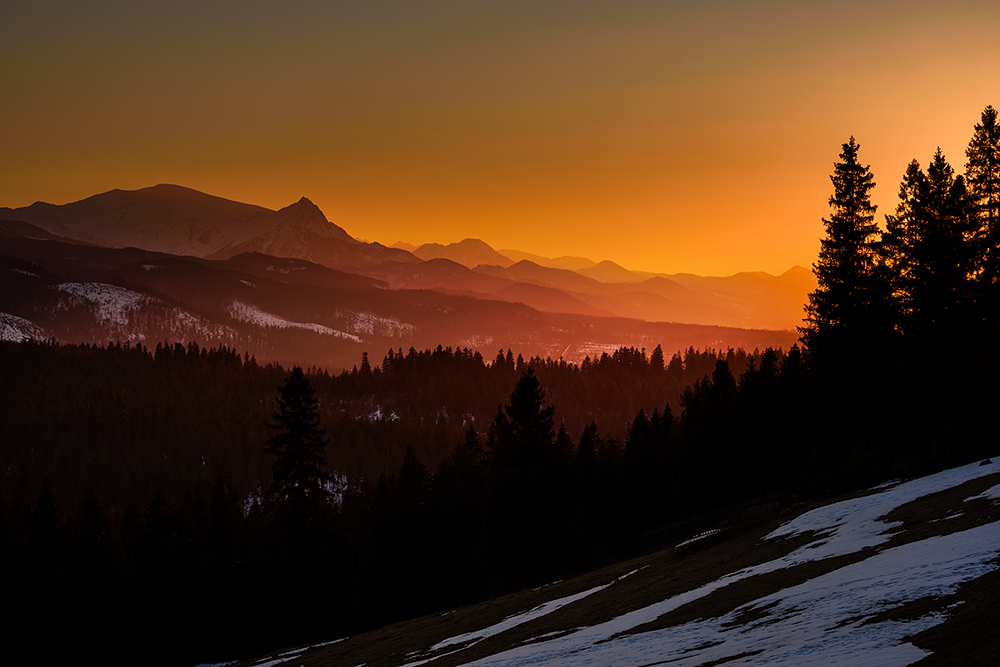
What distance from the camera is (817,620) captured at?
Result: 43.0 feet

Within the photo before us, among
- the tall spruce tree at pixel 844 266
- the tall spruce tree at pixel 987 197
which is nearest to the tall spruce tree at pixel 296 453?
the tall spruce tree at pixel 844 266

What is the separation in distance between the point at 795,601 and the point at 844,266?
4065 cm

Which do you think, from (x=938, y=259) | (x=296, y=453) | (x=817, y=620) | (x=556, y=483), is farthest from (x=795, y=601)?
(x=296, y=453)

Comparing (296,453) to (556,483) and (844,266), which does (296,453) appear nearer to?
(556,483)

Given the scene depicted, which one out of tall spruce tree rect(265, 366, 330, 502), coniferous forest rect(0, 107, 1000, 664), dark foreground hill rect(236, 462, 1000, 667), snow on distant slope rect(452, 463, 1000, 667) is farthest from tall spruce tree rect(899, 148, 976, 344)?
tall spruce tree rect(265, 366, 330, 502)

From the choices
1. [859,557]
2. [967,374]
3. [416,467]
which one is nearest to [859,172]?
[967,374]

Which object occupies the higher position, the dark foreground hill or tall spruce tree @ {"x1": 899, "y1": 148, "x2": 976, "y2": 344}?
tall spruce tree @ {"x1": 899, "y1": 148, "x2": 976, "y2": 344}

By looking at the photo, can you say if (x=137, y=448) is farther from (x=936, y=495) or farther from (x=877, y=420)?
(x=936, y=495)

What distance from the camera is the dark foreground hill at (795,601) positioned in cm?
1138

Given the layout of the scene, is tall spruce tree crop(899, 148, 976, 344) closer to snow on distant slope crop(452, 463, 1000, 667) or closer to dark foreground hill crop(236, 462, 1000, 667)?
dark foreground hill crop(236, 462, 1000, 667)

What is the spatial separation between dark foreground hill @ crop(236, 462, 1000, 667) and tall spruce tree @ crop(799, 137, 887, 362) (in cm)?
2104

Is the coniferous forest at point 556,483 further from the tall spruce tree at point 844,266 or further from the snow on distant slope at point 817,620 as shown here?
the snow on distant slope at point 817,620

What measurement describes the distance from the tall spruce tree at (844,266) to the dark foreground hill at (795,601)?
21.0 metres

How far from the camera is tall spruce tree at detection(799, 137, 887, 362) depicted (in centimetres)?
4869
